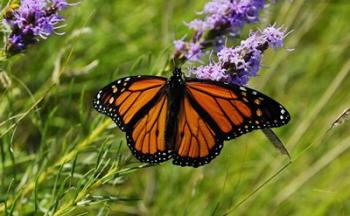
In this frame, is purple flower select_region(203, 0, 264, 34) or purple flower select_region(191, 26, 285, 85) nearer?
purple flower select_region(191, 26, 285, 85)

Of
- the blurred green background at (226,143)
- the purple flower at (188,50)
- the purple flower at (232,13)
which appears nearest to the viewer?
the purple flower at (232,13)

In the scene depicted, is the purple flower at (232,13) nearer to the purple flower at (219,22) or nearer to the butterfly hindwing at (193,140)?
the purple flower at (219,22)

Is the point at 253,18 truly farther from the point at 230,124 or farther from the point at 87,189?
the point at 87,189

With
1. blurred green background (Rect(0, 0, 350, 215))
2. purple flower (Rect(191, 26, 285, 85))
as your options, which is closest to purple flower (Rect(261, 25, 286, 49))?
purple flower (Rect(191, 26, 285, 85))

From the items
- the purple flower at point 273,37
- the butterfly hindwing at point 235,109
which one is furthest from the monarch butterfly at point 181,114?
the purple flower at point 273,37

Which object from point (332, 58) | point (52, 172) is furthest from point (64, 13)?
point (332, 58)

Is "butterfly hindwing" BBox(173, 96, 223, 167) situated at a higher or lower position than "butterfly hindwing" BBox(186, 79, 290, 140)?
lower

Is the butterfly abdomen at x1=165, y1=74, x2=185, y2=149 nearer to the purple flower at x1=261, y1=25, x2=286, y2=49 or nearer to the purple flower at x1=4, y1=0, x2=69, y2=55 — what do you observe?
the purple flower at x1=261, y1=25, x2=286, y2=49
